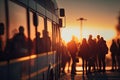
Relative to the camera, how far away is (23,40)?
8672 millimetres

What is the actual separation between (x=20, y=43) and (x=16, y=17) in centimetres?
57

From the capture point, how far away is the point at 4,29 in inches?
Answer: 280

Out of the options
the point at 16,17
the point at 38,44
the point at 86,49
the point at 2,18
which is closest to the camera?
the point at 2,18

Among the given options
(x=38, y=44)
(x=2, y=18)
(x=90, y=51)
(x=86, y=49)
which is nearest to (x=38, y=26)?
Result: (x=38, y=44)

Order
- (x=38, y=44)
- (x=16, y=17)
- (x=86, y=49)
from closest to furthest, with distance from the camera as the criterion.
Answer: (x=16, y=17) < (x=38, y=44) < (x=86, y=49)

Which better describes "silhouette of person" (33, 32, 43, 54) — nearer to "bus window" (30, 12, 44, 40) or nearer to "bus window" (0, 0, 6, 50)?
"bus window" (30, 12, 44, 40)

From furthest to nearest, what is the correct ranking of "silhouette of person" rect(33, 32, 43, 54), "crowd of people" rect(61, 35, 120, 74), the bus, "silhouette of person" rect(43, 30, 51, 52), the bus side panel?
"crowd of people" rect(61, 35, 120, 74) → "silhouette of person" rect(43, 30, 51, 52) → "silhouette of person" rect(33, 32, 43, 54) → the bus → the bus side panel

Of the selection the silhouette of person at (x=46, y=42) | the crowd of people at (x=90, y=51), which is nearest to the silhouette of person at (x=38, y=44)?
the silhouette of person at (x=46, y=42)

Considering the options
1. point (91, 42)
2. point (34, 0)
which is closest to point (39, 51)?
point (34, 0)

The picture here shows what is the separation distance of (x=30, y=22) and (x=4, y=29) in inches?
94.9

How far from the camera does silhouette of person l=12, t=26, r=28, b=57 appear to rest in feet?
26.0

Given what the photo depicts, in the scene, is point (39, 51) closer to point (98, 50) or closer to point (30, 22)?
point (30, 22)

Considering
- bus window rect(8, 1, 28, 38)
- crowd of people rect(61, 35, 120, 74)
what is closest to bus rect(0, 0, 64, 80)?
bus window rect(8, 1, 28, 38)

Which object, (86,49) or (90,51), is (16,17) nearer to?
(86,49)
